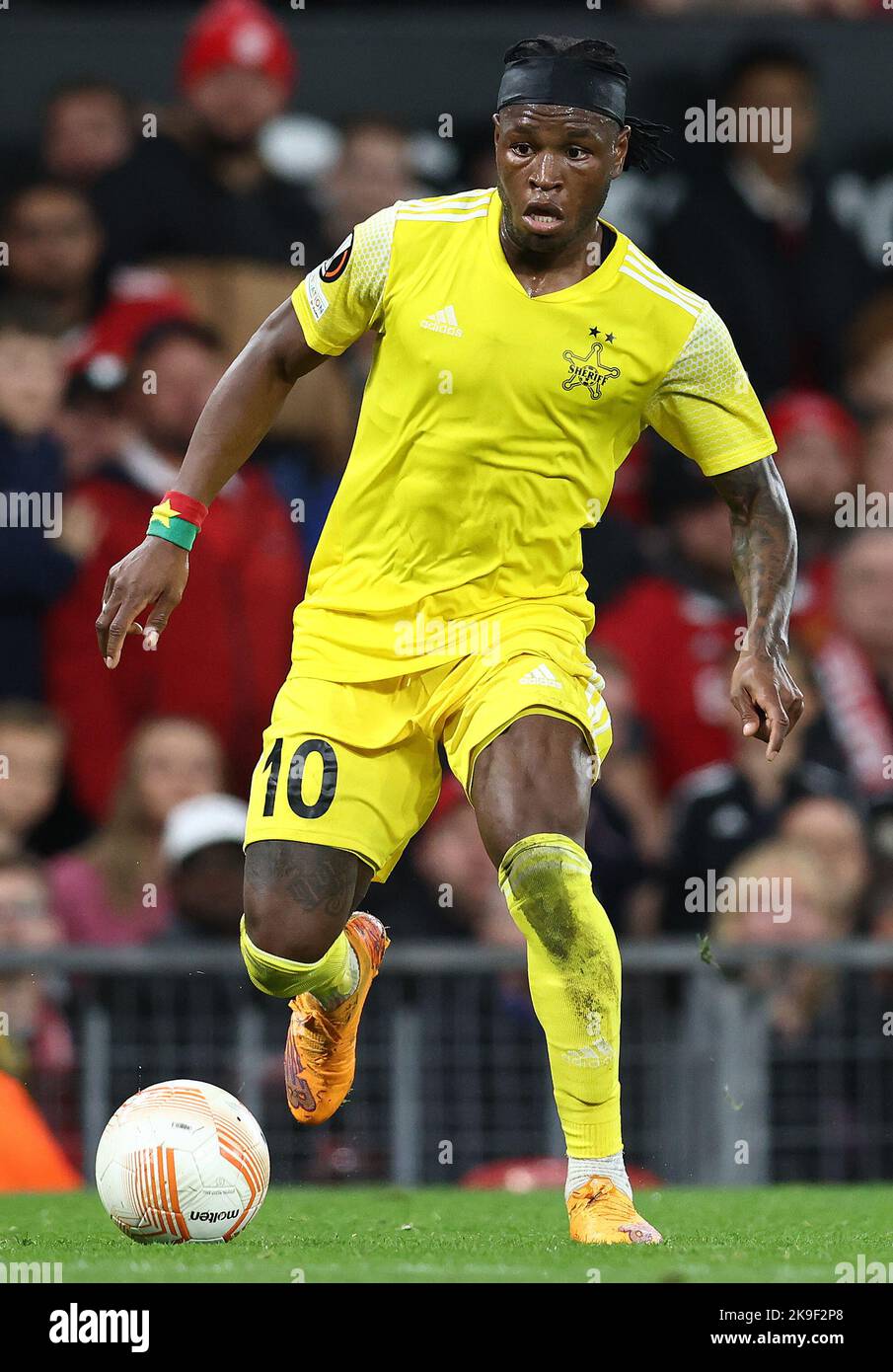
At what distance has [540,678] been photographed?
629 cm

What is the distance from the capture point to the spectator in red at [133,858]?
31.6 feet

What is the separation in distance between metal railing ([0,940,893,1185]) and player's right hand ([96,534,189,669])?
2.79 meters

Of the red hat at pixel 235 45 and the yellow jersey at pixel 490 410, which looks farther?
the red hat at pixel 235 45

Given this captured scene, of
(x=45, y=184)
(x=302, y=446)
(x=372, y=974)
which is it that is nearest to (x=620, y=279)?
(x=372, y=974)

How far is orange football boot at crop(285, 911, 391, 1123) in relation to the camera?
7207 millimetres

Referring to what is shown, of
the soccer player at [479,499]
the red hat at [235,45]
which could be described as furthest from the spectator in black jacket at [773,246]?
the soccer player at [479,499]

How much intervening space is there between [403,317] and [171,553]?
90 cm

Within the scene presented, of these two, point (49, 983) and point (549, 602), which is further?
point (49, 983)

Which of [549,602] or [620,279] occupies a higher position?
[620,279]

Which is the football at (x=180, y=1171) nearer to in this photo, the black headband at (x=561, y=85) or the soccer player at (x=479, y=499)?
the soccer player at (x=479, y=499)

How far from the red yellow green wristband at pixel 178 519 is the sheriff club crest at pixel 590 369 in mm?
1064

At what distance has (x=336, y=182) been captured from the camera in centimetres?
1121

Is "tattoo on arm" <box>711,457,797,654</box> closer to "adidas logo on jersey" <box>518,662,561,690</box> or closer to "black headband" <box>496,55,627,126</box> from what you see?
"adidas logo on jersey" <box>518,662,561,690</box>

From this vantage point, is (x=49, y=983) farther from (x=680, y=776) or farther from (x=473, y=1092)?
(x=680, y=776)
